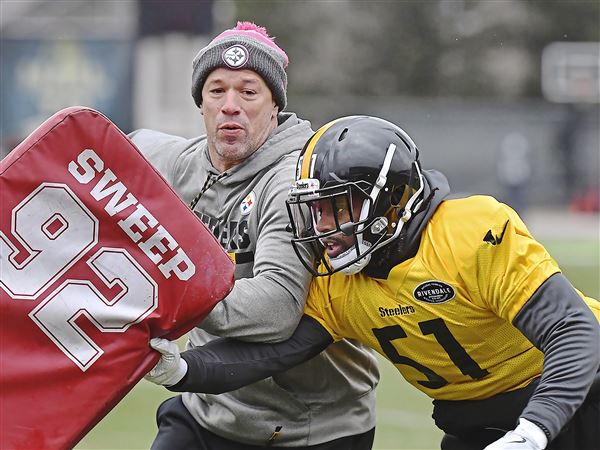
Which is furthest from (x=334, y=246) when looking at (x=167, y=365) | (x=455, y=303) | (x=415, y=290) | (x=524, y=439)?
(x=524, y=439)

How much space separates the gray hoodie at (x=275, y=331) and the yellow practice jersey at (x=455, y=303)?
7.6 inches

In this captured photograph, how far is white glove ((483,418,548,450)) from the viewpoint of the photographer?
3.05m

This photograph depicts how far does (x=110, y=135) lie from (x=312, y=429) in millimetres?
1281

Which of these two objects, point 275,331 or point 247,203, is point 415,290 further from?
point 247,203

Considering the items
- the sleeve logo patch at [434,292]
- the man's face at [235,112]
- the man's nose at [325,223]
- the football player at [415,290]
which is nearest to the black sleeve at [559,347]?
the football player at [415,290]

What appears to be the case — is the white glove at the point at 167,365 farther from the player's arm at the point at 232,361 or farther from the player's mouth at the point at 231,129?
the player's mouth at the point at 231,129

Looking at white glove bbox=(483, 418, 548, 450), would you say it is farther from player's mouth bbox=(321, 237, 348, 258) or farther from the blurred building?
the blurred building

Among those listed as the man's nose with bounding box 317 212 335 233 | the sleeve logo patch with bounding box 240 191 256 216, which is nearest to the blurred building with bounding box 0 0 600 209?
the sleeve logo patch with bounding box 240 191 256 216

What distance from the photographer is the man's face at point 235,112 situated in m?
4.00

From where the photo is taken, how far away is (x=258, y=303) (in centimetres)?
362

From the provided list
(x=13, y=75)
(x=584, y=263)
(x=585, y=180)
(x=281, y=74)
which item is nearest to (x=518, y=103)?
(x=585, y=180)

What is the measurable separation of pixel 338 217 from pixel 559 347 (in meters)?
0.74

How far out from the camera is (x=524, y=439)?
3.09m

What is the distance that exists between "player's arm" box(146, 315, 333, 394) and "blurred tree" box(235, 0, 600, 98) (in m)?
28.1
